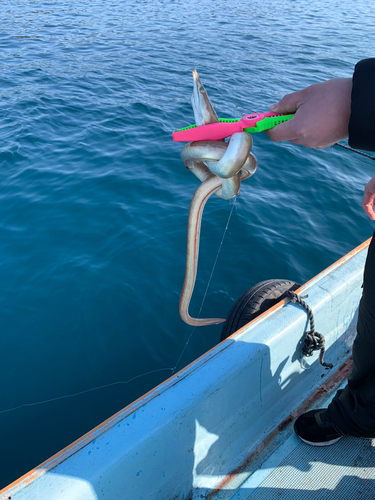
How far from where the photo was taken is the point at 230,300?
4016 millimetres

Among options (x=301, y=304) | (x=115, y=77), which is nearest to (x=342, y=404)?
(x=301, y=304)

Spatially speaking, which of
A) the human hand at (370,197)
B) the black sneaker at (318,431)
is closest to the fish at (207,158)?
the human hand at (370,197)

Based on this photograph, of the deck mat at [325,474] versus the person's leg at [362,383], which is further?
the deck mat at [325,474]

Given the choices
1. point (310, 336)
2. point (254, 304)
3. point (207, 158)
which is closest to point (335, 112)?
point (207, 158)

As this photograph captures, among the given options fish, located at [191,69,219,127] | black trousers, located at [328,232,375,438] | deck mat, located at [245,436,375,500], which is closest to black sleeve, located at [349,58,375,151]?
black trousers, located at [328,232,375,438]

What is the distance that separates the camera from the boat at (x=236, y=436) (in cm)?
162

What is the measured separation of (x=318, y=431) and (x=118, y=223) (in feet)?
11.8

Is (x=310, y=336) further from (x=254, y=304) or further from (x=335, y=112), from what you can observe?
(x=335, y=112)

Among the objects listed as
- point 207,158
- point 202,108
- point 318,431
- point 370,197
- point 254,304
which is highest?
point 202,108

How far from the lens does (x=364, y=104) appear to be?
120 cm

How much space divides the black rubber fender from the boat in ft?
1.49

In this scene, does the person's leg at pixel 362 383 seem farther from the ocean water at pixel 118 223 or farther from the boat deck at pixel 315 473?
the ocean water at pixel 118 223

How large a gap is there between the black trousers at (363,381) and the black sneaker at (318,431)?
7.8 inches

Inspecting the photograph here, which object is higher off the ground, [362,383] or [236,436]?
[362,383]
